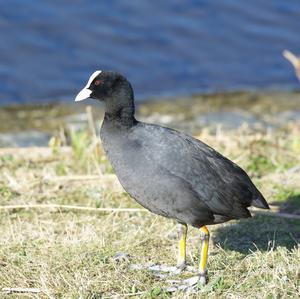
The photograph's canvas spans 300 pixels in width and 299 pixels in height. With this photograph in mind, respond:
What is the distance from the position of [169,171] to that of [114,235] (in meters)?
0.92

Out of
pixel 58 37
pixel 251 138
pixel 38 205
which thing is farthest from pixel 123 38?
pixel 38 205

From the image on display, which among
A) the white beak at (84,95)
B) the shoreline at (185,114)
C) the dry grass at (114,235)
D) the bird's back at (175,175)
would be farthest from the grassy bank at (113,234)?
the shoreline at (185,114)

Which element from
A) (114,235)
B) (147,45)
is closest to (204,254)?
(114,235)

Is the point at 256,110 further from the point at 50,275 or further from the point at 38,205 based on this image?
the point at 50,275

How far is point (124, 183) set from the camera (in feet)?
13.6

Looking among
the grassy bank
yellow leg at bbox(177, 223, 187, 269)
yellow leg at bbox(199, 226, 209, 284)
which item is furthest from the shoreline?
yellow leg at bbox(199, 226, 209, 284)

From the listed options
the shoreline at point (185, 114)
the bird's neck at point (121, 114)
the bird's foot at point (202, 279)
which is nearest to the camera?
the bird's foot at point (202, 279)

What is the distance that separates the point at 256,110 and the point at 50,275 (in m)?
5.80

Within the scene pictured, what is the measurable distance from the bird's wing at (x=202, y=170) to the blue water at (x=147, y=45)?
5458 mm

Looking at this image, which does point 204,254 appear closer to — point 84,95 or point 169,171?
point 169,171

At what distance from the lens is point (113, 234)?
15.8 feet

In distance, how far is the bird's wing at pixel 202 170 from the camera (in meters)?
4.11

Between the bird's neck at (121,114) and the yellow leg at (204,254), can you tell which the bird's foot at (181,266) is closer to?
the yellow leg at (204,254)

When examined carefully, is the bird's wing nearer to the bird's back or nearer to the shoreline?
the bird's back
